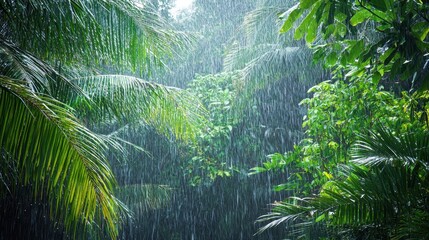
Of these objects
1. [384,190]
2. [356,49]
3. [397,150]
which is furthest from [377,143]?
[356,49]

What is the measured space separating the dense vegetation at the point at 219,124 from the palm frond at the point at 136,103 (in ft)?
0.06

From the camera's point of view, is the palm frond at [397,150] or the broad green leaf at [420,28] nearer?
the broad green leaf at [420,28]

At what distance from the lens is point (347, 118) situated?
4.94m

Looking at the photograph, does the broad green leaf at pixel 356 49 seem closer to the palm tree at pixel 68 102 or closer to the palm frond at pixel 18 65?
the palm tree at pixel 68 102

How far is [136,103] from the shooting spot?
5031 mm

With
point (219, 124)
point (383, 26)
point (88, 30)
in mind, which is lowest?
point (383, 26)

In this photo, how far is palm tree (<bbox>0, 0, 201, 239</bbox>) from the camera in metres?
2.53

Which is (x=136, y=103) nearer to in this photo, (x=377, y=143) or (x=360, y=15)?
(x=377, y=143)

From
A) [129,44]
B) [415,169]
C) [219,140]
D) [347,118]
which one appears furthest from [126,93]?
[219,140]

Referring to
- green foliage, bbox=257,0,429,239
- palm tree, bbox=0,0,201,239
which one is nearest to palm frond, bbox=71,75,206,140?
palm tree, bbox=0,0,201,239

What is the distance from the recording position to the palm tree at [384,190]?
2945 millimetres

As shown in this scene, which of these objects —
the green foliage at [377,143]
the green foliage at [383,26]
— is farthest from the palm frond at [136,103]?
the green foliage at [383,26]

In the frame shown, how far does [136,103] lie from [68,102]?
0.80 m

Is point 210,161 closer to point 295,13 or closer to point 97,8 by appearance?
point 97,8
